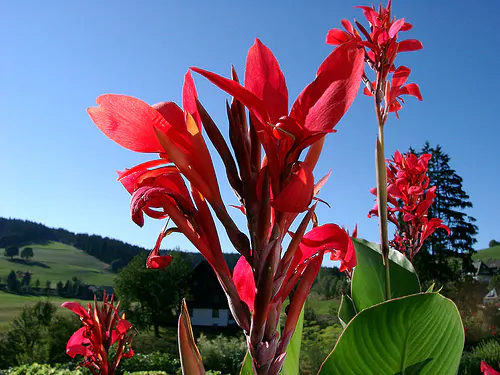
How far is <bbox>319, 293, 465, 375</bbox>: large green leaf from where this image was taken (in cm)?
46

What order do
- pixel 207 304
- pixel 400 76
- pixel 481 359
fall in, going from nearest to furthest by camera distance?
1. pixel 400 76
2. pixel 481 359
3. pixel 207 304

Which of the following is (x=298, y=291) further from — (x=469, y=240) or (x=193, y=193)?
(x=469, y=240)

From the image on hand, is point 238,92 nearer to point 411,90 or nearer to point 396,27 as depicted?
point 396,27

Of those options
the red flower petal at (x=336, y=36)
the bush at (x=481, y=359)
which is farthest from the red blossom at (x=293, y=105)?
Result: the bush at (x=481, y=359)

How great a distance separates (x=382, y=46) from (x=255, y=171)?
733 millimetres

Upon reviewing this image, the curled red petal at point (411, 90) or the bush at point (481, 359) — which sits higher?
the curled red petal at point (411, 90)

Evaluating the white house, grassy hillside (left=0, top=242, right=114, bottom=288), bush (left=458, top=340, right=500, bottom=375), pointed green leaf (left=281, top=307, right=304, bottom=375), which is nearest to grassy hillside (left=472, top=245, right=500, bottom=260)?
the white house

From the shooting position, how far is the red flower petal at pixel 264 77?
409 mm

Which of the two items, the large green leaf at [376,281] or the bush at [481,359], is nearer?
the large green leaf at [376,281]

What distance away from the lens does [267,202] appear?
0.38m

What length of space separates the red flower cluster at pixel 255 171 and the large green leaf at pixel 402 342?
0.09 meters

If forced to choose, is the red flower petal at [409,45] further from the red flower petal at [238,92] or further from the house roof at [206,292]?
the house roof at [206,292]

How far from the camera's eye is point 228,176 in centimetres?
40

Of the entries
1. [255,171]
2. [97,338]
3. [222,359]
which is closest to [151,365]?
[222,359]
